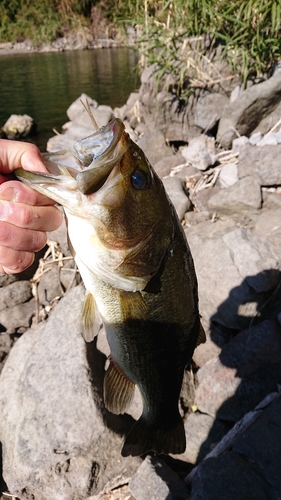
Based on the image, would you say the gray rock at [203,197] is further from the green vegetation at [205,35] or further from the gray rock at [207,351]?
the green vegetation at [205,35]

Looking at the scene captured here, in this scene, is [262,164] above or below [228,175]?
above

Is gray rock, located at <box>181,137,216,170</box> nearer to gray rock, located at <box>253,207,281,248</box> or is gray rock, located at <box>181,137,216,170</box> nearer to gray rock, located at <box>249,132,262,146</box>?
gray rock, located at <box>249,132,262,146</box>

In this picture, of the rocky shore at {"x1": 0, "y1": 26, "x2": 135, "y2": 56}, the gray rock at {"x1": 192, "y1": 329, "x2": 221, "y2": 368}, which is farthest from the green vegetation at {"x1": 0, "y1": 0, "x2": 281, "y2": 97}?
the rocky shore at {"x1": 0, "y1": 26, "x2": 135, "y2": 56}

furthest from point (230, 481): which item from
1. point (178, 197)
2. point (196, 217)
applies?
point (178, 197)

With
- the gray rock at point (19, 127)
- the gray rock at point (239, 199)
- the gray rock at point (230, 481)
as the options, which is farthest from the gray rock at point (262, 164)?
the gray rock at point (19, 127)

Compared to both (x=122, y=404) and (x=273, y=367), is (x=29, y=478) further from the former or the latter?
(x=273, y=367)

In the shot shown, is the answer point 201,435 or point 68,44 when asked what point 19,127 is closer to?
point 201,435
